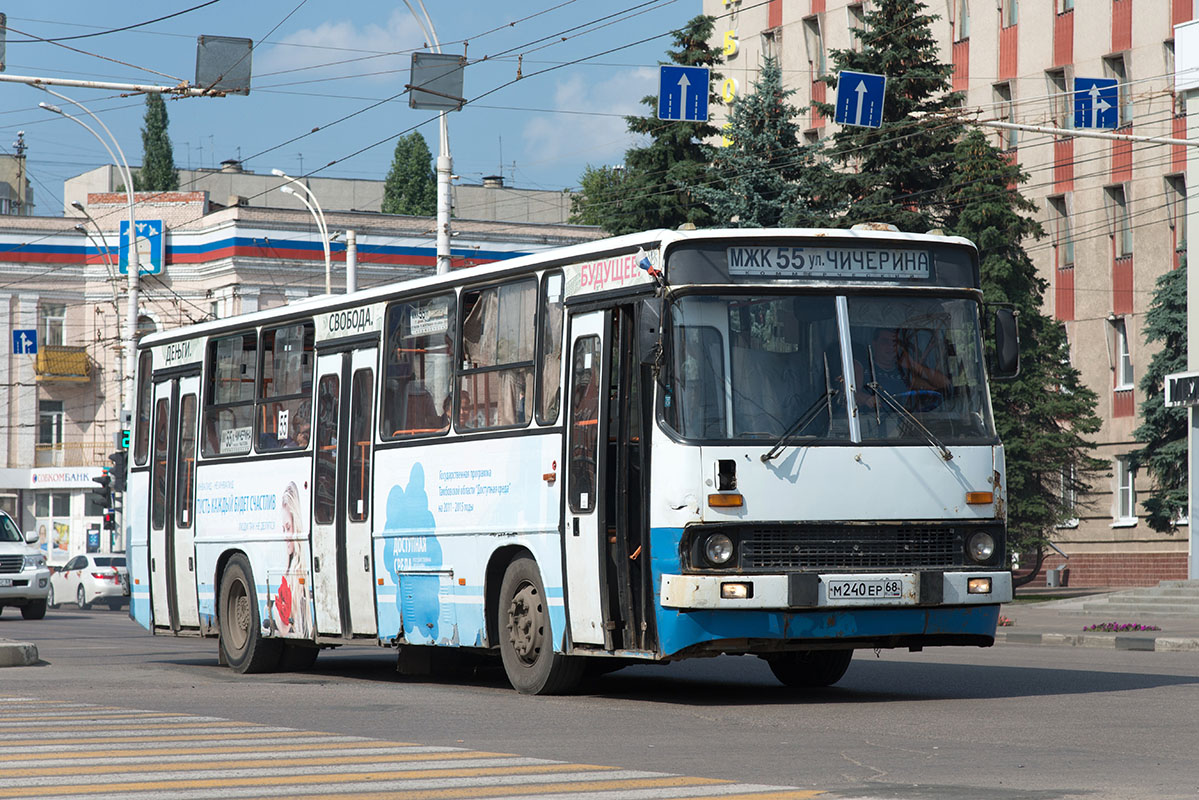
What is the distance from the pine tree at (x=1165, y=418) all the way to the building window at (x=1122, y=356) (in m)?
7.98

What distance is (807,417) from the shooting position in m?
12.5

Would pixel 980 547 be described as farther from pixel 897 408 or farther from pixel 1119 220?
pixel 1119 220

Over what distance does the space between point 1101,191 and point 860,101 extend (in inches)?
940

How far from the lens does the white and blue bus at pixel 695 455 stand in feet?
40.5

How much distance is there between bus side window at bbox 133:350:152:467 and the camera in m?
20.0

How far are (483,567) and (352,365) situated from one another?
9.26 feet

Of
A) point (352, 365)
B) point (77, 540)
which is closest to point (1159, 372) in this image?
point (352, 365)

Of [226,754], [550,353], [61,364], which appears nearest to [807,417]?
[550,353]

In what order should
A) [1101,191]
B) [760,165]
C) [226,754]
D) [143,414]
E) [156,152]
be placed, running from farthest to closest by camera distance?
[156,152] < [1101,191] < [760,165] < [143,414] < [226,754]

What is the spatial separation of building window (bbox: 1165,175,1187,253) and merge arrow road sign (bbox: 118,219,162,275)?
31.6 metres

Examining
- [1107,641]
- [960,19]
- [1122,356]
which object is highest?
[960,19]

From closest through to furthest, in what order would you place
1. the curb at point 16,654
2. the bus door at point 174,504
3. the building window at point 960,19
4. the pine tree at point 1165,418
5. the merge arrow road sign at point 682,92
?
the bus door at point 174,504 < the curb at point 16,654 < the merge arrow road sign at point 682,92 < the pine tree at point 1165,418 < the building window at point 960,19

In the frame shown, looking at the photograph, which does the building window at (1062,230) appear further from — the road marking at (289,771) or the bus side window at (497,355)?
the road marking at (289,771)

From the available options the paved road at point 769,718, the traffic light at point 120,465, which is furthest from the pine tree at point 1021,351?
the paved road at point 769,718
